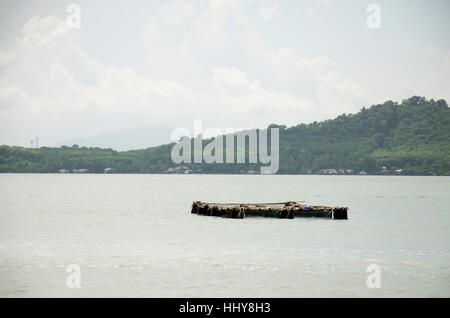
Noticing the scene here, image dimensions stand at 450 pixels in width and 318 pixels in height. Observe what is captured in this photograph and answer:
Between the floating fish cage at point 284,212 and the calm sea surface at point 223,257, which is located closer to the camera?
the calm sea surface at point 223,257

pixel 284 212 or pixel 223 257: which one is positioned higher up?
pixel 284 212

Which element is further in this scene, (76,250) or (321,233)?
(321,233)

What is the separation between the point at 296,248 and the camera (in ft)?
137

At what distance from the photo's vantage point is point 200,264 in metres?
34.1

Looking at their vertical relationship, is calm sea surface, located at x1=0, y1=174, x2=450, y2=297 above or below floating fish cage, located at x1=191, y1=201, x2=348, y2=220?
below

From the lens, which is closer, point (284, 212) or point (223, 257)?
point (223, 257)

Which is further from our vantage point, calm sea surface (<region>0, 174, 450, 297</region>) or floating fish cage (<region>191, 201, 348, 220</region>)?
floating fish cage (<region>191, 201, 348, 220</region>)

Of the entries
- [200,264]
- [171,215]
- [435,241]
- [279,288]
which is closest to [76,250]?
[200,264]

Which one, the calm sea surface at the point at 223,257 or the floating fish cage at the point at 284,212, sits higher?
the floating fish cage at the point at 284,212
